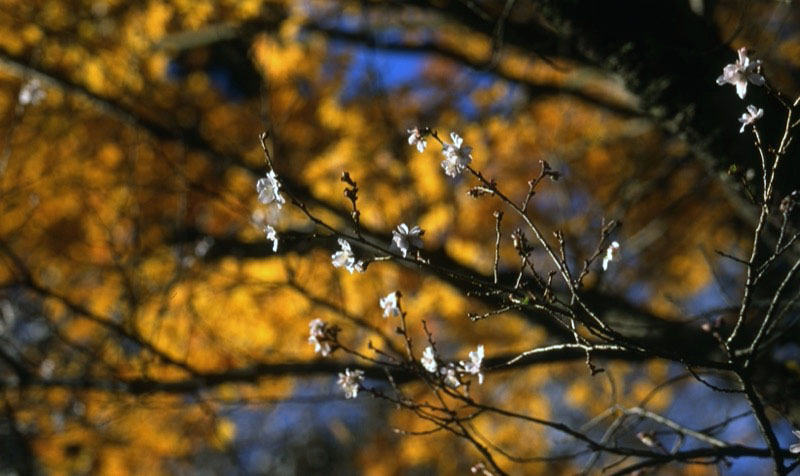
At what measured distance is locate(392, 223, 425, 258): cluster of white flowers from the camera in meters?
2.17

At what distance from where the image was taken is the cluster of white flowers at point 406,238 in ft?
7.13

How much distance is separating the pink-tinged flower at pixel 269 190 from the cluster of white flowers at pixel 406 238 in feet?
1.27

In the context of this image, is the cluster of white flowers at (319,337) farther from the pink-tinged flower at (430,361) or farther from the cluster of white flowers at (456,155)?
the cluster of white flowers at (456,155)

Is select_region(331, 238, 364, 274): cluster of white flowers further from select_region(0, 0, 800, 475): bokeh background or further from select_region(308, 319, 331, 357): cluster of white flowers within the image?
select_region(0, 0, 800, 475): bokeh background

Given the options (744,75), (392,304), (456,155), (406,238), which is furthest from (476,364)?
(744,75)

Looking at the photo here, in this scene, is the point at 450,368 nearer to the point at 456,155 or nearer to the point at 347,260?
the point at 347,260

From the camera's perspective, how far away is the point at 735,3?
23.3ft

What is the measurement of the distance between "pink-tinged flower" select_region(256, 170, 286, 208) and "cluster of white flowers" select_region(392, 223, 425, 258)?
1.27 ft

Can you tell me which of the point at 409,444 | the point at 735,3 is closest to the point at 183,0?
the point at 735,3

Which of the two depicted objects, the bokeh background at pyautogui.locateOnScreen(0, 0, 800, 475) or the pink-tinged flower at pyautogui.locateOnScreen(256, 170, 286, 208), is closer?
the pink-tinged flower at pyautogui.locateOnScreen(256, 170, 286, 208)

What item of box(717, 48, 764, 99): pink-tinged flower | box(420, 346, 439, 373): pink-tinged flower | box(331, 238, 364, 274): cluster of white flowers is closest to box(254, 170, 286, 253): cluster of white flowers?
box(331, 238, 364, 274): cluster of white flowers

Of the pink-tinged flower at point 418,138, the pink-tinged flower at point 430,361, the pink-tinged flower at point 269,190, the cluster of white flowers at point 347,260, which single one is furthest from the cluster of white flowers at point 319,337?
the pink-tinged flower at point 418,138

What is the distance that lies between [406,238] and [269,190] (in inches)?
18.7

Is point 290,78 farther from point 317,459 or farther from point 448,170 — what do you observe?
point 317,459
